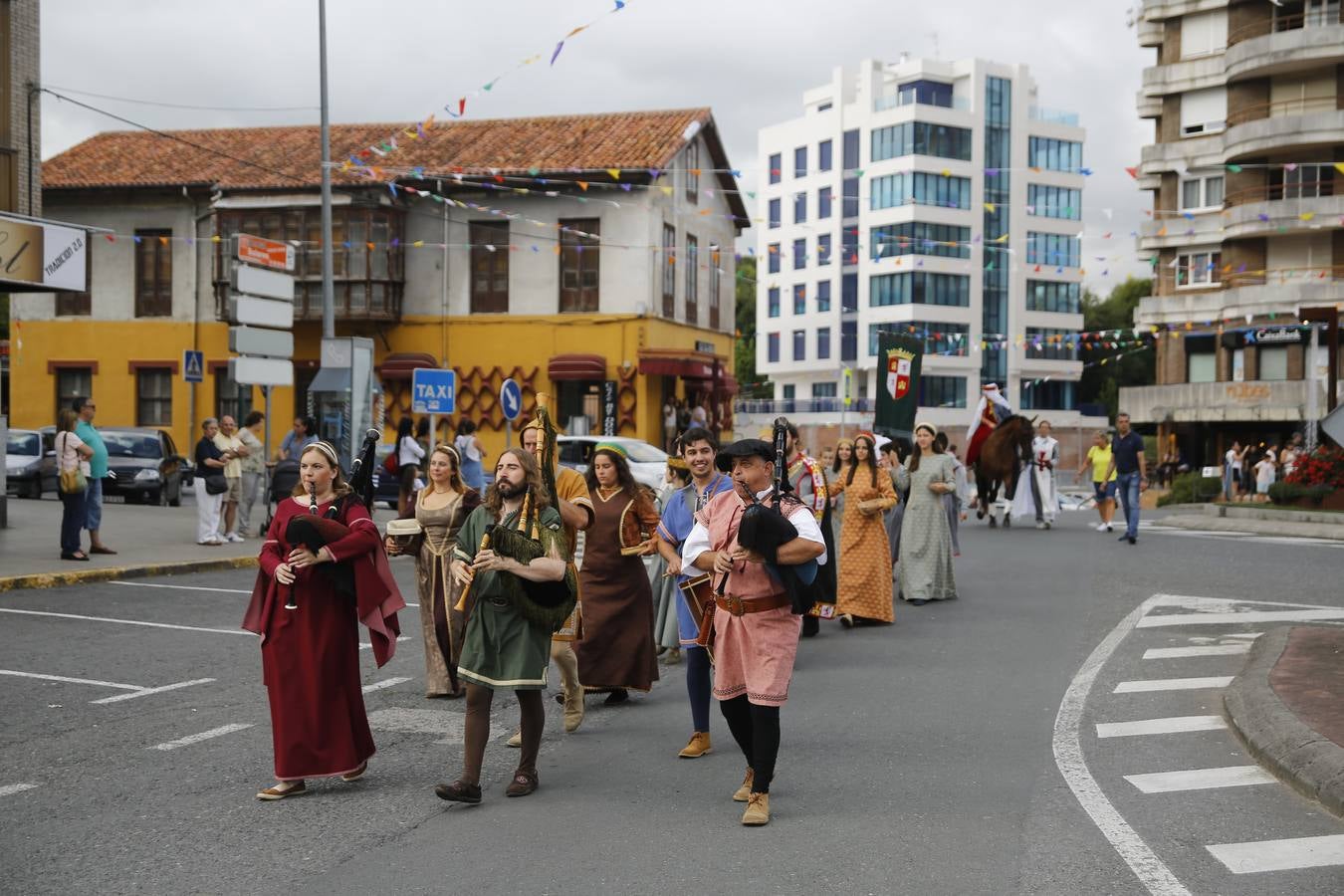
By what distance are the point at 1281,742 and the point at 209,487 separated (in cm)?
1471

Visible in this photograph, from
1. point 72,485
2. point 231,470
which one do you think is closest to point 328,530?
point 72,485

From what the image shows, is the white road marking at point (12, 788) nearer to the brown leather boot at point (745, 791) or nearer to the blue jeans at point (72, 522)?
the brown leather boot at point (745, 791)

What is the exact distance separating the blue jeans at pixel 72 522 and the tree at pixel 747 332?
68.6 m

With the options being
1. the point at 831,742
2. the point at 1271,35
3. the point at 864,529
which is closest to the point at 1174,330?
the point at 1271,35

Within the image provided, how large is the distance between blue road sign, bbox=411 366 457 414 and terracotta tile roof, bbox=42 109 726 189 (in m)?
14.9

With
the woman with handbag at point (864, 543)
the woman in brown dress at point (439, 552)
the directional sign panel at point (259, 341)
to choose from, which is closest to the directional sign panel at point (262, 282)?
the directional sign panel at point (259, 341)

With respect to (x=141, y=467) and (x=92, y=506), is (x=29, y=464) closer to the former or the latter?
(x=141, y=467)

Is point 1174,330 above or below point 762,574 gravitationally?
above

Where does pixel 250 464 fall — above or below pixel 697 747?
above

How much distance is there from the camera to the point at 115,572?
15.0m

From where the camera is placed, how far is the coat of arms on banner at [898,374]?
17.4 m

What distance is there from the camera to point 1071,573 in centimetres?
1655

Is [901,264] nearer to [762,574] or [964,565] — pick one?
[964,565]

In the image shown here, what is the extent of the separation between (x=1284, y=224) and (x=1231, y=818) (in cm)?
4401
